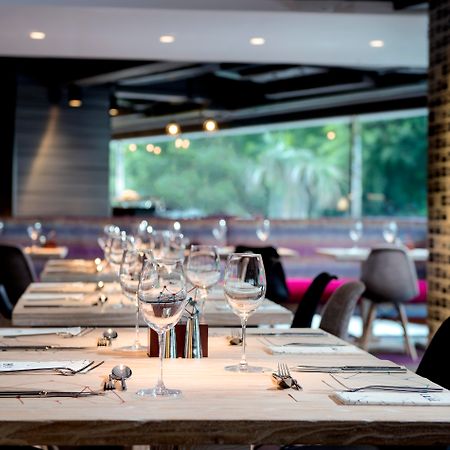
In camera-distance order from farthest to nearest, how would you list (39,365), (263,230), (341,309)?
(263,230)
(341,309)
(39,365)

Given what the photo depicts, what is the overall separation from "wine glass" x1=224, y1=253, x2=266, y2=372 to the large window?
55.9 ft

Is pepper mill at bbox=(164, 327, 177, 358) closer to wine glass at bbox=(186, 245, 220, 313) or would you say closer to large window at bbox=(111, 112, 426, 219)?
wine glass at bbox=(186, 245, 220, 313)

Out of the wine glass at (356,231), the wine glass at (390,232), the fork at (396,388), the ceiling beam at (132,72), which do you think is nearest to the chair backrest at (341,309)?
the fork at (396,388)

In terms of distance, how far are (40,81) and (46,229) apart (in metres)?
3.77

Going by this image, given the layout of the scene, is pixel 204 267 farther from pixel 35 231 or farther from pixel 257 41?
pixel 35 231

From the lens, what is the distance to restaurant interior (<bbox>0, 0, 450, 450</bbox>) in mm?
1826

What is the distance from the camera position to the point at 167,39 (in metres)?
8.71

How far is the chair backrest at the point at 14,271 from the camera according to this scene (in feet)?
20.9

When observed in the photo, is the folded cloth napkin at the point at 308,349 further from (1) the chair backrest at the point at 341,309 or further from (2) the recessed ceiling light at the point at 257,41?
(2) the recessed ceiling light at the point at 257,41

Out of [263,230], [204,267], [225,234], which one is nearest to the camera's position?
[204,267]

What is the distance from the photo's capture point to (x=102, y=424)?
65.2 inches

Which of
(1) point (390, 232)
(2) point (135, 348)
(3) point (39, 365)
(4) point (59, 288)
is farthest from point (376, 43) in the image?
(3) point (39, 365)

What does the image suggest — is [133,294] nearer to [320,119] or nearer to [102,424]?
[102,424]

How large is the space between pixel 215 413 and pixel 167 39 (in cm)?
731
